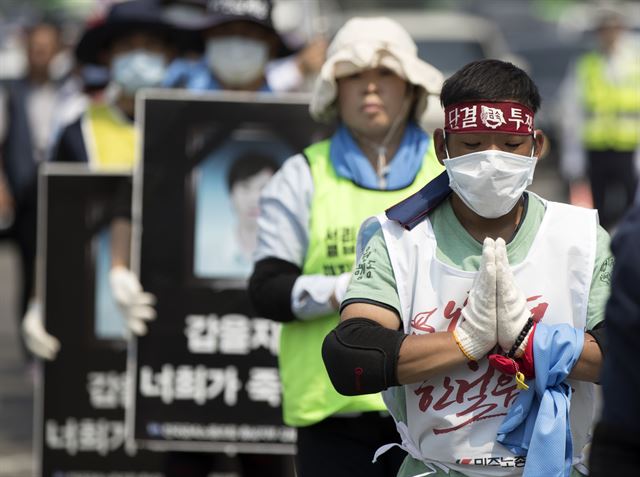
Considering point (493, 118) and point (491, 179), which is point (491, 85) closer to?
point (493, 118)

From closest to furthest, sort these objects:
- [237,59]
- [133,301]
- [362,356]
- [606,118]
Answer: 1. [362,356]
2. [133,301]
3. [237,59]
4. [606,118]

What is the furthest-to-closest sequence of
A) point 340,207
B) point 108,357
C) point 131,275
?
point 108,357 < point 131,275 < point 340,207

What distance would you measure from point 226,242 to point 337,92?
1.58m

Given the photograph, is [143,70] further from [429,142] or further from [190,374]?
[429,142]

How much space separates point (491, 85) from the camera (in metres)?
3.72

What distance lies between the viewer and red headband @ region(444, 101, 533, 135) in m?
3.67

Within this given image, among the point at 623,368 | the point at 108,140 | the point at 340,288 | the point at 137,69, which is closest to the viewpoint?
the point at 623,368

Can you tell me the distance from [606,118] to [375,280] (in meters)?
10.9

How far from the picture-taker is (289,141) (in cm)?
651

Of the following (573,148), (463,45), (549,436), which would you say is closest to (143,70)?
(549,436)

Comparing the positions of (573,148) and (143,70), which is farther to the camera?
(573,148)

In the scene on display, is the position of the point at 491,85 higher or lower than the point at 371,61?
lower

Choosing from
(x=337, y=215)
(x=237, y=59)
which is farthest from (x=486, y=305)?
(x=237, y=59)

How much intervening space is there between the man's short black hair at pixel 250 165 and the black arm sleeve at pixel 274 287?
1.66 meters
